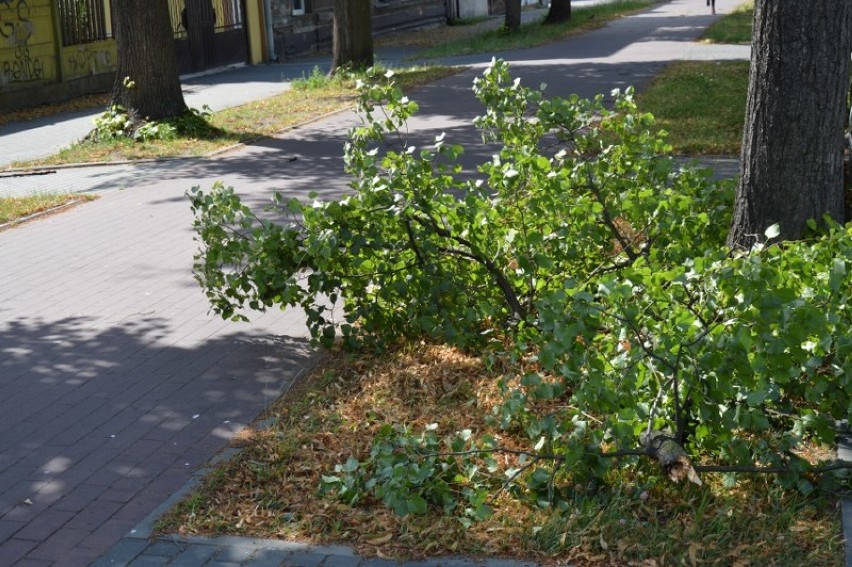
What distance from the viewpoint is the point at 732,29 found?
3278cm

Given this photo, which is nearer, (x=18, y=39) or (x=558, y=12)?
(x=18, y=39)

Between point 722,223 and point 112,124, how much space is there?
464 inches

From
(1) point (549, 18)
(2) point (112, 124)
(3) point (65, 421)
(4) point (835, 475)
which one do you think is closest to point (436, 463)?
(4) point (835, 475)

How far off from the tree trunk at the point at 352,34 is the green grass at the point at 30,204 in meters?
11.3

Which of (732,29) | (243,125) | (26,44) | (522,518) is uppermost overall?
(26,44)

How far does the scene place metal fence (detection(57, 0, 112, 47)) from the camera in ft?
80.4

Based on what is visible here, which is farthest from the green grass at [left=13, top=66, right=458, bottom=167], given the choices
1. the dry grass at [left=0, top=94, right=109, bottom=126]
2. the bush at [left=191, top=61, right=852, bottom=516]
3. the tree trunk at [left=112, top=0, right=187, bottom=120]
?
the bush at [left=191, top=61, right=852, bottom=516]

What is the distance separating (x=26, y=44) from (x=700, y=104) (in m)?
13.3

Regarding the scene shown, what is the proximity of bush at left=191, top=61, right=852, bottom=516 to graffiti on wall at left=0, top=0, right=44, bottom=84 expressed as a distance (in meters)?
16.2

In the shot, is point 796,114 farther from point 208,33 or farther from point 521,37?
point 521,37

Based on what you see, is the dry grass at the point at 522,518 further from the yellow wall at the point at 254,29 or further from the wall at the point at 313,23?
the wall at the point at 313,23

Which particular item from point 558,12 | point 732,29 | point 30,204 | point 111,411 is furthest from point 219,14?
point 111,411

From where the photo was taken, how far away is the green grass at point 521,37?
31.3 m

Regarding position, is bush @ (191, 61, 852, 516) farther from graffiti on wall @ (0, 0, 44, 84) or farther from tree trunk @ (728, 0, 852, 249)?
graffiti on wall @ (0, 0, 44, 84)
